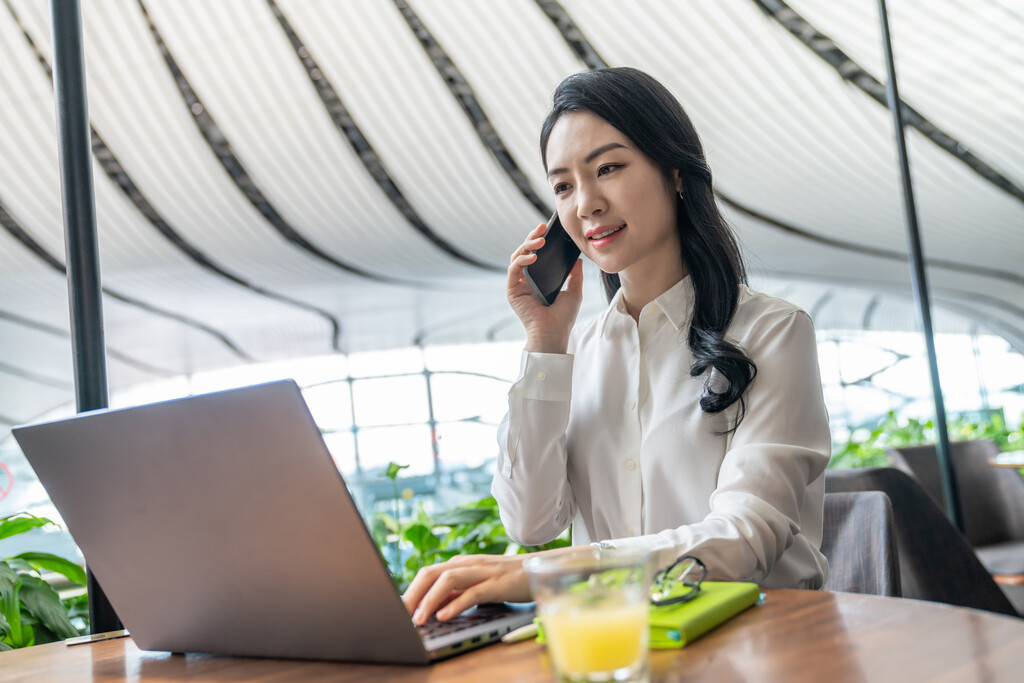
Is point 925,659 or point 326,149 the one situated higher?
point 326,149

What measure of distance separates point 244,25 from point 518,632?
323 inches

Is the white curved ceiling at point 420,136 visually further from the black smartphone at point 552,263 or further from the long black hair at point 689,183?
the long black hair at point 689,183

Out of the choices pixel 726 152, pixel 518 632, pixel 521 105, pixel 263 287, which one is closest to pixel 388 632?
pixel 518 632

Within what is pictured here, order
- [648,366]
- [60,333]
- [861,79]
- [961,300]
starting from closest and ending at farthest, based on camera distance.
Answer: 1. [648,366]
2. [861,79]
3. [60,333]
4. [961,300]

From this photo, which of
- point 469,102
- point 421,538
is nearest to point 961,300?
point 469,102

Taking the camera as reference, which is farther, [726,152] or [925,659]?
[726,152]

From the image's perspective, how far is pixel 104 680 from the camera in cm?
83

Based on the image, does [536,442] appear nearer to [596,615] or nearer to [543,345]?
[543,345]

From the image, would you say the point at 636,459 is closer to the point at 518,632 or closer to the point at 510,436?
the point at 510,436

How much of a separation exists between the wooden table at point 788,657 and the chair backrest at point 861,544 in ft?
1.54

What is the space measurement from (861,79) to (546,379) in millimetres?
8029

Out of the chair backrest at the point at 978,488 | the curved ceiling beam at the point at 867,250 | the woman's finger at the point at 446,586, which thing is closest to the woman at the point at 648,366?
the woman's finger at the point at 446,586

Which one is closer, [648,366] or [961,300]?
[648,366]

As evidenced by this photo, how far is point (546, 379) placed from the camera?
1.44 m
